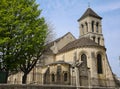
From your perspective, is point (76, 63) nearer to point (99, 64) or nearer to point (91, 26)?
point (99, 64)

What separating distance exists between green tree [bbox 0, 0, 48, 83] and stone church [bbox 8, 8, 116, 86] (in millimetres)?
5531

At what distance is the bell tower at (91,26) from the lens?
5266 centimetres

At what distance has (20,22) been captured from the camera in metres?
21.5

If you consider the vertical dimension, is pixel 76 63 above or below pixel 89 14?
below

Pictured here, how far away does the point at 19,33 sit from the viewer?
2123cm

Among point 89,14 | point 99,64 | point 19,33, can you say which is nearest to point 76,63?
point 99,64

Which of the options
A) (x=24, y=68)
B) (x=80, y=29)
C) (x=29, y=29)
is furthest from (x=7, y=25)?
(x=80, y=29)

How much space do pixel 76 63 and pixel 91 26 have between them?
2280 centimetres

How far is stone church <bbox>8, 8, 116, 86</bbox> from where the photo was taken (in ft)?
104

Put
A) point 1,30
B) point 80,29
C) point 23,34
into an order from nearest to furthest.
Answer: point 1,30 < point 23,34 < point 80,29

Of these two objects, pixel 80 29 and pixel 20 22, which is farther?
pixel 80 29

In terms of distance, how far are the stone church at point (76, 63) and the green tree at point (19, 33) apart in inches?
218

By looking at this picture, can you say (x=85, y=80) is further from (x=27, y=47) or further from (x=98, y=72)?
(x=98, y=72)

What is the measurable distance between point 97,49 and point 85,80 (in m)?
13.8
